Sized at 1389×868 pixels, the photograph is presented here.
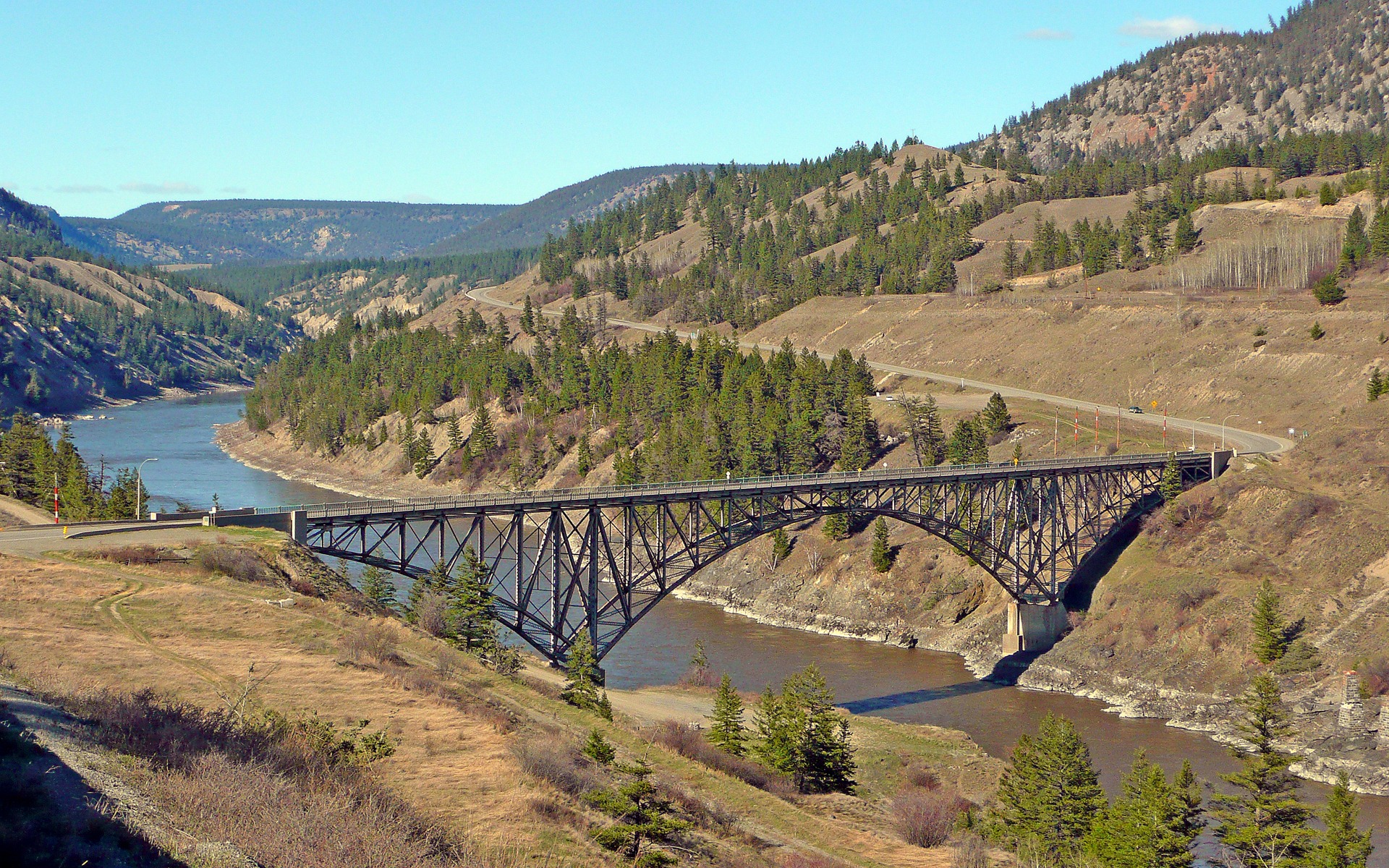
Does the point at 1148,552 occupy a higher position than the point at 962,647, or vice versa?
the point at 1148,552

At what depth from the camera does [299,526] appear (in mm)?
53062

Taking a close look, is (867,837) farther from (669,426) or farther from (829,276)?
(829,276)

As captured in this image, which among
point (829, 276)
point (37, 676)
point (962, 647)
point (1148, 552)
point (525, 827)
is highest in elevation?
point (829, 276)

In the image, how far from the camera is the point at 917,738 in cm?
5766

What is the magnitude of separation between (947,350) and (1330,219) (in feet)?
176

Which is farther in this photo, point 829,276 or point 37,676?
point 829,276

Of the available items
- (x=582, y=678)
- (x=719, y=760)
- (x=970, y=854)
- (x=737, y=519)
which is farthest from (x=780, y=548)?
(x=970, y=854)

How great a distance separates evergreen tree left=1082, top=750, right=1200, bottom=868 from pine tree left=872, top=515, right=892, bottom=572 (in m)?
47.7

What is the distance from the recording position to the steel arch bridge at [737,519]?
56844mm

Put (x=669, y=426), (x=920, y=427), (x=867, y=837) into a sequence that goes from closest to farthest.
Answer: (x=867, y=837), (x=920, y=427), (x=669, y=426)

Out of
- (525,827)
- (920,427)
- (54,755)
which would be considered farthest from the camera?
(920,427)

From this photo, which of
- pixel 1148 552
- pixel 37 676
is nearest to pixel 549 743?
pixel 37 676

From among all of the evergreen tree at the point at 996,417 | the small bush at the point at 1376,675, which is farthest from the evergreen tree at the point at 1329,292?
the small bush at the point at 1376,675

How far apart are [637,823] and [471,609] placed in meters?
24.0
